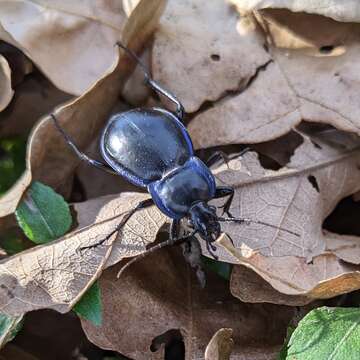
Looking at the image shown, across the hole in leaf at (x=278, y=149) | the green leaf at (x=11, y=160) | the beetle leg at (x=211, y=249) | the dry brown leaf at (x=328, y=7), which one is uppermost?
the dry brown leaf at (x=328, y=7)

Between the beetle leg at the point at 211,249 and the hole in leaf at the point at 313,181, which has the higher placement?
the beetle leg at the point at 211,249

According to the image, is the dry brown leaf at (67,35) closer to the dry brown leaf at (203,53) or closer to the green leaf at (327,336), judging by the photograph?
the dry brown leaf at (203,53)

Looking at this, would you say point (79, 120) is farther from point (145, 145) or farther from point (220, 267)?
point (220, 267)

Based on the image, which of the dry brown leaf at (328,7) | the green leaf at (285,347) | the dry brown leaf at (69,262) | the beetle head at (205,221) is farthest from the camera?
the dry brown leaf at (328,7)

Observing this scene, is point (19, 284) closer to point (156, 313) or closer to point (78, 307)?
point (78, 307)

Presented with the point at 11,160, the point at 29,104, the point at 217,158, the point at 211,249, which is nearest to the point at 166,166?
the point at 217,158

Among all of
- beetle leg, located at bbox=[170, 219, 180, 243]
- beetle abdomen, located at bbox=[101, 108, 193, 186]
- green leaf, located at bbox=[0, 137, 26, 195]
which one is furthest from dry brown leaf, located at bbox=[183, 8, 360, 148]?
green leaf, located at bbox=[0, 137, 26, 195]

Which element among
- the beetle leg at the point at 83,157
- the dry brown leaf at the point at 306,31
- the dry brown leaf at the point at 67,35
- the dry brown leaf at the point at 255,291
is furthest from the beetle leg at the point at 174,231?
the dry brown leaf at the point at 306,31
